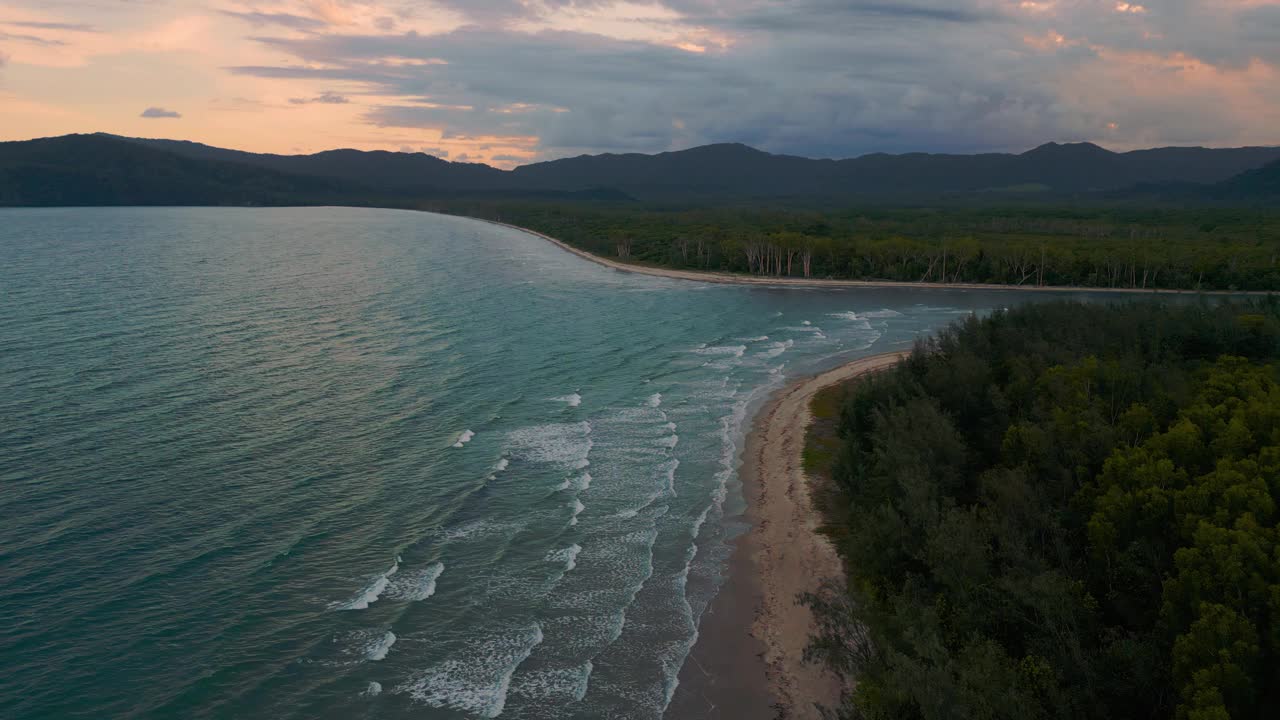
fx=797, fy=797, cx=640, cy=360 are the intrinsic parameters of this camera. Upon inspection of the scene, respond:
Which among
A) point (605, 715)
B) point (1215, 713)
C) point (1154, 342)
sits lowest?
point (605, 715)

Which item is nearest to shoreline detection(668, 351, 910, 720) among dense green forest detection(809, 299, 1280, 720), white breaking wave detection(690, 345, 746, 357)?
dense green forest detection(809, 299, 1280, 720)

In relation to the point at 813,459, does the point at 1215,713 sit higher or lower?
higher

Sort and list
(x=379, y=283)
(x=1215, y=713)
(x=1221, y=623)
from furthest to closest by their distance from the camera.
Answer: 1. (x=379, y=283)
2. (x=1221, y=623)
3. (x=1215, y=713)

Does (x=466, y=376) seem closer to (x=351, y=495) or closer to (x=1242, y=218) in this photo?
(x=351, y=495)

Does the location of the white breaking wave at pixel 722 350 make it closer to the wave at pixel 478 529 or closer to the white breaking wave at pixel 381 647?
the wave at pixel 478 529

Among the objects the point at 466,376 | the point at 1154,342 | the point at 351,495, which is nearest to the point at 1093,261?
the point at 1154,342

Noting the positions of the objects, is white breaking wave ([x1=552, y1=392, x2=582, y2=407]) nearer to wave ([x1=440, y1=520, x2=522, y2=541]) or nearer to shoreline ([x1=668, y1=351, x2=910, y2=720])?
shoreline ([x1=668, y1=351, x2=910, y2=720])

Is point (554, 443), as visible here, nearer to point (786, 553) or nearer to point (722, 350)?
point (786, 553)

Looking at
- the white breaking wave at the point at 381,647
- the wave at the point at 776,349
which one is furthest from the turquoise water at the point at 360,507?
the wave at the point at 776,349
